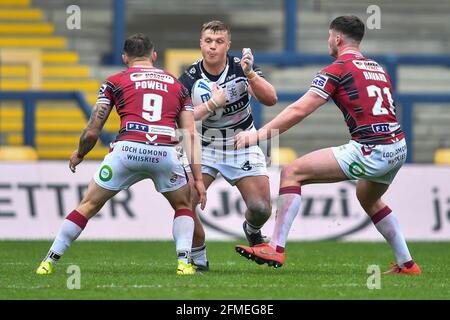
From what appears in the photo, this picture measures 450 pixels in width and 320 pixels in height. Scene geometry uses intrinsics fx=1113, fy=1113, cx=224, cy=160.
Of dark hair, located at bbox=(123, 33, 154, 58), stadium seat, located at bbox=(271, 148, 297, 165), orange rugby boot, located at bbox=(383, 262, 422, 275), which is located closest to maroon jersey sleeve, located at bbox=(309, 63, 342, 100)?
dark hair, located at bbox=(123, 33, 154, 58)

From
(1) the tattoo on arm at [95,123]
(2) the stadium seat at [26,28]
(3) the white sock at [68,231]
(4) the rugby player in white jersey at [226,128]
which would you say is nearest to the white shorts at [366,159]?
(4) the rugby player in white jersey at [226,128]

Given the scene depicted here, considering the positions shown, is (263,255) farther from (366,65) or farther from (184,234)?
(366,65)

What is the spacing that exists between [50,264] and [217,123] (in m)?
2.05

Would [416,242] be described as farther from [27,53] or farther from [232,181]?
[27,53]

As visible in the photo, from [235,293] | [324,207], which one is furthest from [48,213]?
[235,293]

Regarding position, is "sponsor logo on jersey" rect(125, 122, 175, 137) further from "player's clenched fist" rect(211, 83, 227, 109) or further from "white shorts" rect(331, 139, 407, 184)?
"white shorts" rect(331, 139, 407, 184)

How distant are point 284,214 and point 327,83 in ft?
3.76

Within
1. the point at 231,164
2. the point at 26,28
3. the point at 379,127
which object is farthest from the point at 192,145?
the point at 26,28

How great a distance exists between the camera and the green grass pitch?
7887mm

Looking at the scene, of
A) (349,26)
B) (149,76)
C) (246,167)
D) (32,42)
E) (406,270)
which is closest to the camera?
(149,76)

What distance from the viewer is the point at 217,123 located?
1011 cm

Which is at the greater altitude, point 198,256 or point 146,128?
point 146,128

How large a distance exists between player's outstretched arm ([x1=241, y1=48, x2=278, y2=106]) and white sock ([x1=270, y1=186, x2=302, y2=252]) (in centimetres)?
89

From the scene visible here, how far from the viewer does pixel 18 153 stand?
15469 millimetres
